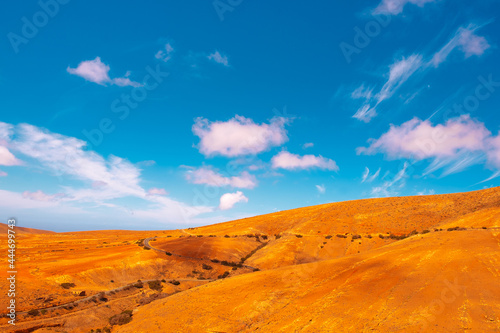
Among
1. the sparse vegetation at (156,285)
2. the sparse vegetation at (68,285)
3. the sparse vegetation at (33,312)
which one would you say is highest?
the sparse vegetation at (68,285)

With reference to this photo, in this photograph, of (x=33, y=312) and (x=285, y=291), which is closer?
(x=285, y=291)

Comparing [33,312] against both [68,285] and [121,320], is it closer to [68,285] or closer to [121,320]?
[68,285]

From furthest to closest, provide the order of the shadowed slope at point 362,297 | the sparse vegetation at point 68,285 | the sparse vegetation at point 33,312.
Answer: the sparse vegetation at point 68,285, the sparse vegetation at point 33,312, the shadowed slope at point 362,297

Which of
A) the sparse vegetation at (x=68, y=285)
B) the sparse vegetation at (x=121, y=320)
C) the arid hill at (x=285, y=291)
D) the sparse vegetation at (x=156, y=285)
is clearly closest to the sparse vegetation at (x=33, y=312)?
the arid hill at (x=285, y=291)

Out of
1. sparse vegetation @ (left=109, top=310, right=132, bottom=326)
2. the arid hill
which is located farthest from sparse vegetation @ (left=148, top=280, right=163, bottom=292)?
sparse vegetation @ (left=109, top=310, right=132, bottom=326)

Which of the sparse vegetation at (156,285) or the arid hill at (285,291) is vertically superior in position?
the arid hill at (285,291)

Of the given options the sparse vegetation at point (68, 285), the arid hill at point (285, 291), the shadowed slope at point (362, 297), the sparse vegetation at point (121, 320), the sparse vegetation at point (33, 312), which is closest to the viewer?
the shadowed slope at point (362, 297)

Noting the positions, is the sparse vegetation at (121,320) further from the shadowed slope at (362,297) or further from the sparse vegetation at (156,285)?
the sparse vegetation at (156,285)

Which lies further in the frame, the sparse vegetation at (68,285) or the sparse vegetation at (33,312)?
the sparse vegetation at (68,285)

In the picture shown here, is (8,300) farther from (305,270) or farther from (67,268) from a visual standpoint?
(305,270)

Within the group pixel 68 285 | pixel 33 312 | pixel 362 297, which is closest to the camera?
pixel 362 297

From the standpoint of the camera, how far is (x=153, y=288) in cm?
3481

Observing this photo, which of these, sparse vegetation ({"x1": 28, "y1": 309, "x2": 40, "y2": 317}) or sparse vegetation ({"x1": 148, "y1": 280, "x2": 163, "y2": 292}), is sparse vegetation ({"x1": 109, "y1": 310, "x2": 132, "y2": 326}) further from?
sparse vegetation ({"x1": 148, "y1": 280, "x2": 163, "y2": 292})

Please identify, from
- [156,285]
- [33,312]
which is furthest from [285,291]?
[33,312]
